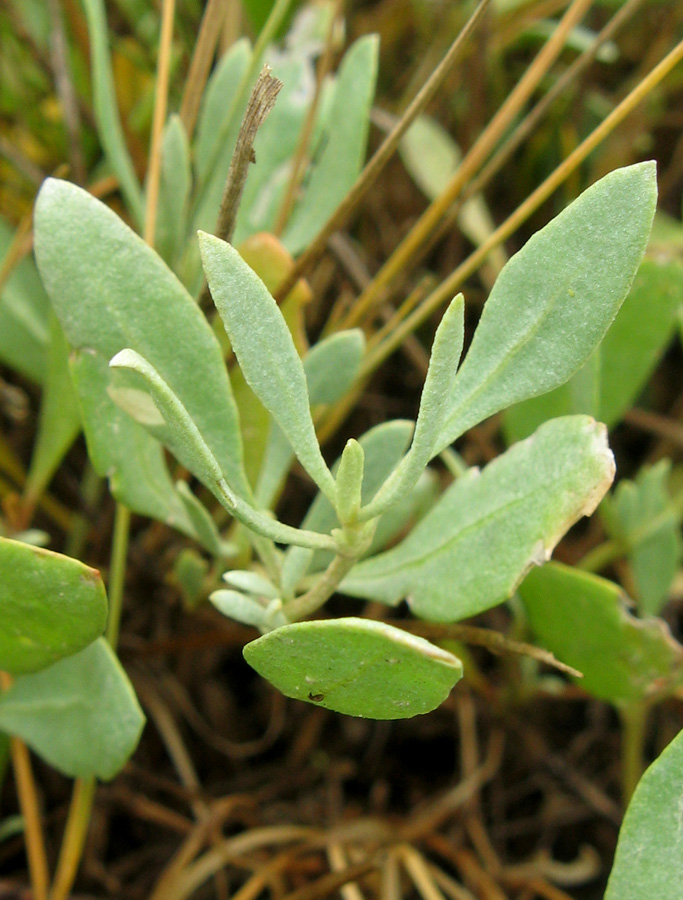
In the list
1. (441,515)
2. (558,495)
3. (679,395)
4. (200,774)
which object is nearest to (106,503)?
(200,774)

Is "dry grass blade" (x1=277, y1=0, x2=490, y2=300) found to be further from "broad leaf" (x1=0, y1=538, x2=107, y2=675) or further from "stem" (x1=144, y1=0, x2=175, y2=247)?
"broad leaf" (x1=0, y1=538, x2=107, y2=675)

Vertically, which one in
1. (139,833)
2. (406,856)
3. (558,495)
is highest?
(558,495)

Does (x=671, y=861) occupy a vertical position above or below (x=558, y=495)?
below

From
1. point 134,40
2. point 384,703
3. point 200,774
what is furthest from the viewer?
point 134,40

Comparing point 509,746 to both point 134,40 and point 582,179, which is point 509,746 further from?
point 134,40

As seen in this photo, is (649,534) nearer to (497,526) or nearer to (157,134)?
(497,526)

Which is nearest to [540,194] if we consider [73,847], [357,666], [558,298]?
[558,298]
